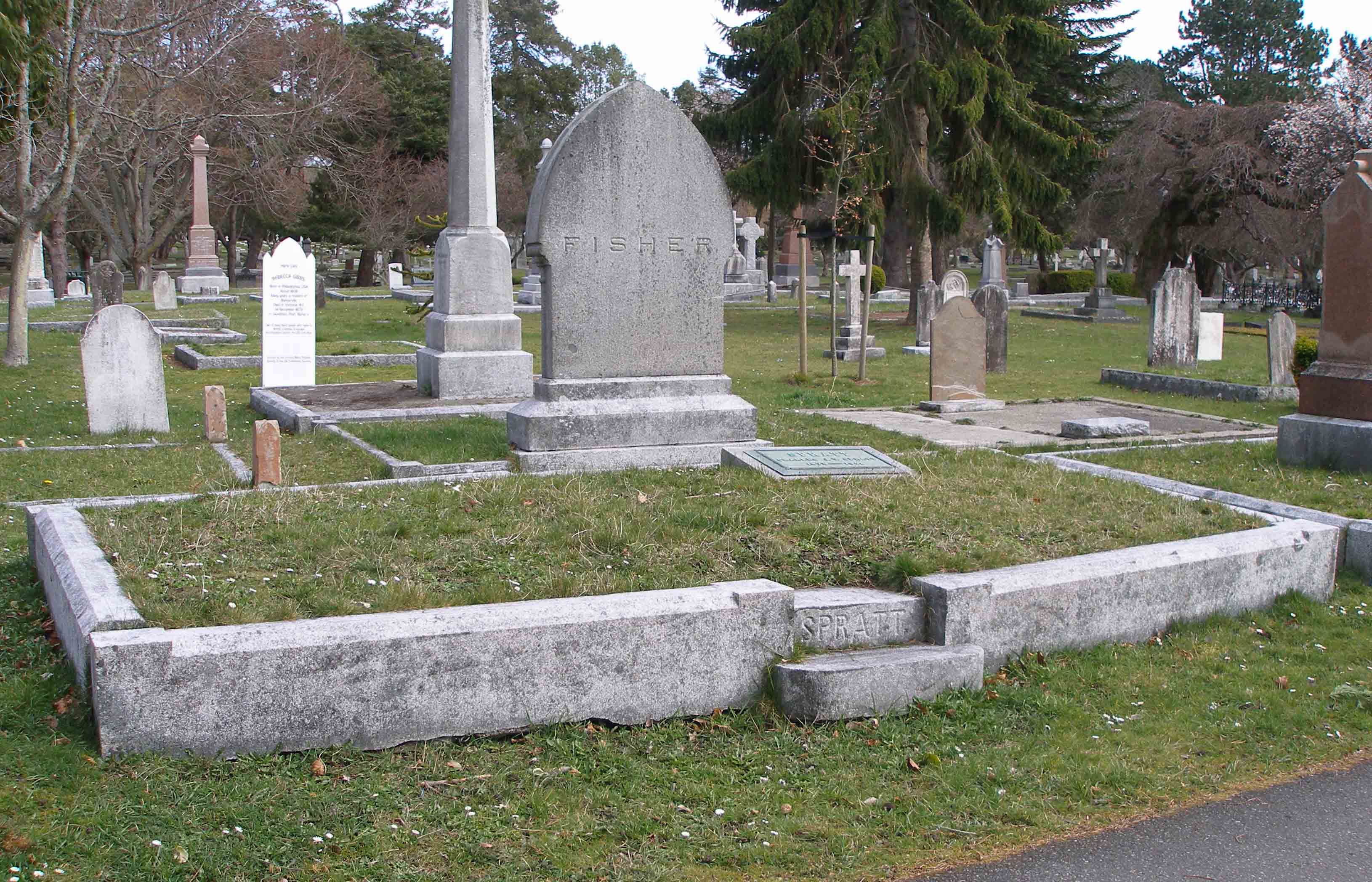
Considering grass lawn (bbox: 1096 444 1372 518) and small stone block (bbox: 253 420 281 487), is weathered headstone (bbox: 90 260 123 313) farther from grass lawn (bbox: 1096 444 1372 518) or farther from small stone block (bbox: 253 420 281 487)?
grass lawn (bbox: 1096 444 1372 518)

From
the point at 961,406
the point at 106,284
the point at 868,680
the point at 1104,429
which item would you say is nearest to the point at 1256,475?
the point at 1104,429

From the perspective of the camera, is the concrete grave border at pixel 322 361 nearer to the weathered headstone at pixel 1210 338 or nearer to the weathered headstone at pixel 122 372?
the weathered headstone at pixel 122 372

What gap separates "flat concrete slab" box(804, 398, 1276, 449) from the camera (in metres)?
10.5

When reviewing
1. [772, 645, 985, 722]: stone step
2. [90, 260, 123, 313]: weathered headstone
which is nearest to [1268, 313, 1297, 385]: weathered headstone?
[772, 645, 985, 722]: stone step

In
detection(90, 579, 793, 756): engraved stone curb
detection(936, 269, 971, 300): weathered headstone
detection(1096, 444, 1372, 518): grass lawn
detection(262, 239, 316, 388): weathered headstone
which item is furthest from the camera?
detection(936, 269, 971, 300): weathered headstone

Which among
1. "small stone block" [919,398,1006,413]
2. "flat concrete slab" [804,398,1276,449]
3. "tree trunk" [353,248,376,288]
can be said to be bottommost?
"flat concrete slab" [804,398,1276,449]

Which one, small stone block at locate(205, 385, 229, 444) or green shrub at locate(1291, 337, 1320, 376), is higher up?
green shrub at locate(1291, 337, 1320, 376)

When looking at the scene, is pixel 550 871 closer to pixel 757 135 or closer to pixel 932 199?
pixel 932 199

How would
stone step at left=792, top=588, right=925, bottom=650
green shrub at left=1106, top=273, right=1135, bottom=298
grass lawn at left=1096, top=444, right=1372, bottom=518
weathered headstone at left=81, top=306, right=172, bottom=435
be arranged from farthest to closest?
1. green shrub at left=1106, top=273, right=1135, bottom=298
2. weathered headstone at left=81, top=306, right=172, bottom=435
3. grass lawn at left=1096, top=444, right=1372, bottom=518
4. stone step at left=792, top=588, right=925, bottom=650

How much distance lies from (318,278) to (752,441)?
23.9m

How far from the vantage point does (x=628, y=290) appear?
25.9 feet

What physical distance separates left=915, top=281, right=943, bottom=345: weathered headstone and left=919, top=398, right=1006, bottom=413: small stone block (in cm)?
700

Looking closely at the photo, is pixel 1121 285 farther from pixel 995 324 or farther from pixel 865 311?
pixel 865 311

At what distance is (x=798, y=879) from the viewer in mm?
3488
